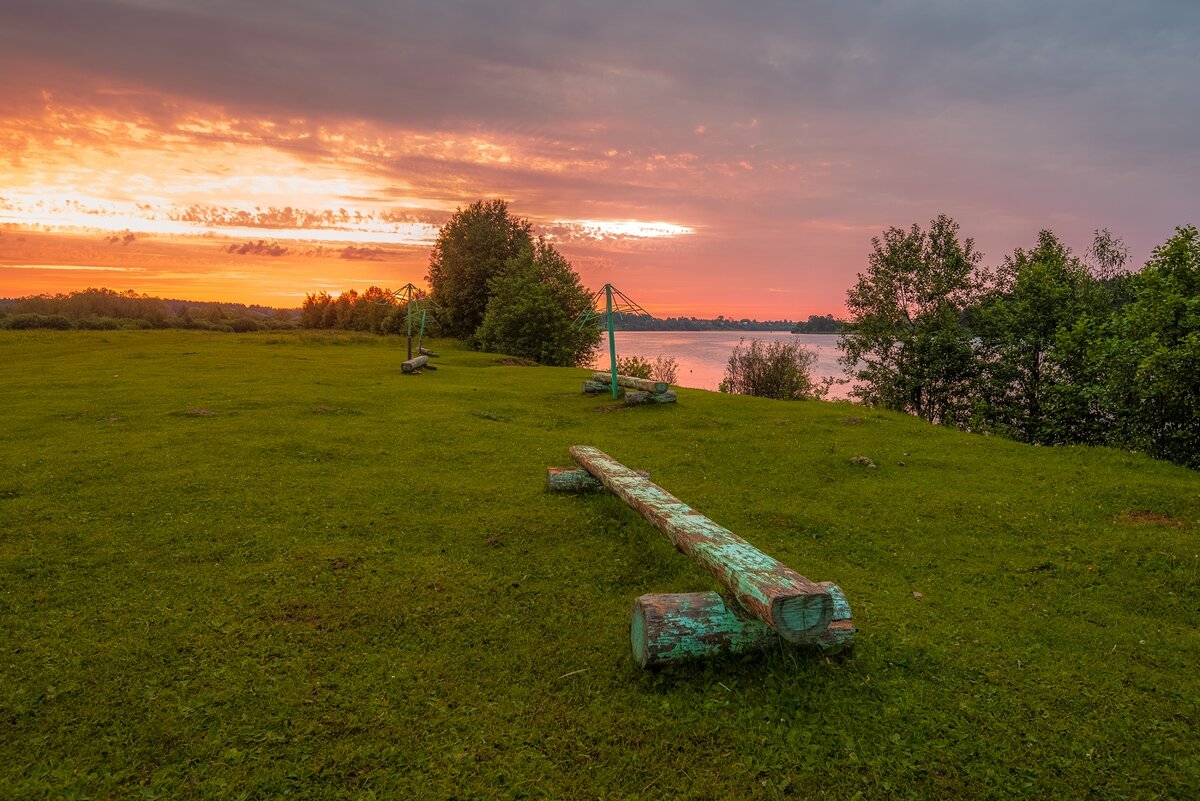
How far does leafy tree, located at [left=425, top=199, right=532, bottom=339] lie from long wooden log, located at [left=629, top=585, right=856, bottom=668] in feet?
183

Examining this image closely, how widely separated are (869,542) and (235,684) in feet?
26.3

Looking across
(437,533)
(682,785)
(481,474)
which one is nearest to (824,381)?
(481,474)

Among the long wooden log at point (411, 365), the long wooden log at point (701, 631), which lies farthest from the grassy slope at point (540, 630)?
the long wooden log at point (411, 365)

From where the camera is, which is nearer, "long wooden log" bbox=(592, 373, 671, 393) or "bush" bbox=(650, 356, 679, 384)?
"long wooden log" bbox=(592, 373, 671, 393)

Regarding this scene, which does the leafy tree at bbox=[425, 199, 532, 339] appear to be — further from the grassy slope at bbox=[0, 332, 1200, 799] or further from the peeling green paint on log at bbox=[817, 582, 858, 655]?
the peeling green paint on log at bbox=[817, 582, 858, 655]

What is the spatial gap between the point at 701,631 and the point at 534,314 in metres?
44.7

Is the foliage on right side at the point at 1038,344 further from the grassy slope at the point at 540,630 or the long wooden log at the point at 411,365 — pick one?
the long wooden log at the point at 411,365

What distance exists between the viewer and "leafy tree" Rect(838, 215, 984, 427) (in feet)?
109

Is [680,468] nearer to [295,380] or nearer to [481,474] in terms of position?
[481,474]

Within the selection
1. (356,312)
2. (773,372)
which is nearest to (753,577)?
(773,372)

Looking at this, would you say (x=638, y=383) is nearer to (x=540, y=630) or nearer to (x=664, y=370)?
(x=540, y=630)

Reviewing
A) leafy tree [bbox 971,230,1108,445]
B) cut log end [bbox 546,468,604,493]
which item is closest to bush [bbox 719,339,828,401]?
leafy tree [bbox 971,230,1108,445]

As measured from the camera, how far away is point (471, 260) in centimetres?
5906

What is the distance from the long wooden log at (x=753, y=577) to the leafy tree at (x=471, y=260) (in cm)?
5451
